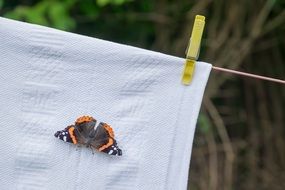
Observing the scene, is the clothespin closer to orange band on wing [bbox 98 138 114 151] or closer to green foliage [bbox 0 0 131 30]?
orange band on wing [bbox 98 138 114 151]

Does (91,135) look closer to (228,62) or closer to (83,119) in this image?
(83,119)

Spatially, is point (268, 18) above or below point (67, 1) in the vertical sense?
above

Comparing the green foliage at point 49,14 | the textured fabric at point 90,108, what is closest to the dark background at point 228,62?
the green foliage at point 49,14

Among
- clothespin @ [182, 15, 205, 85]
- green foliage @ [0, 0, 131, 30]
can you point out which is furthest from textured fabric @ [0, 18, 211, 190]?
green foliage @ [0, 0, 131, 30]

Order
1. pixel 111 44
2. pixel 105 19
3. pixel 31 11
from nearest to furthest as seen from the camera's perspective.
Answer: pixel 111 44, pixel 31 11, pixel 105 19

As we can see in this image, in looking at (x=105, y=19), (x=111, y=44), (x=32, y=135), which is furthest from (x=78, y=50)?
(x=105, y=19)

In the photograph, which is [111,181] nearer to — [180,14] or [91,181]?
[91,181]

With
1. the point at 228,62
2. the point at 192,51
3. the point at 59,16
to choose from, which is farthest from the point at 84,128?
the point at 228,62

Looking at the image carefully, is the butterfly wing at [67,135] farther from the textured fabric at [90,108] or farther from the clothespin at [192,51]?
the clothespin at [192,51]
